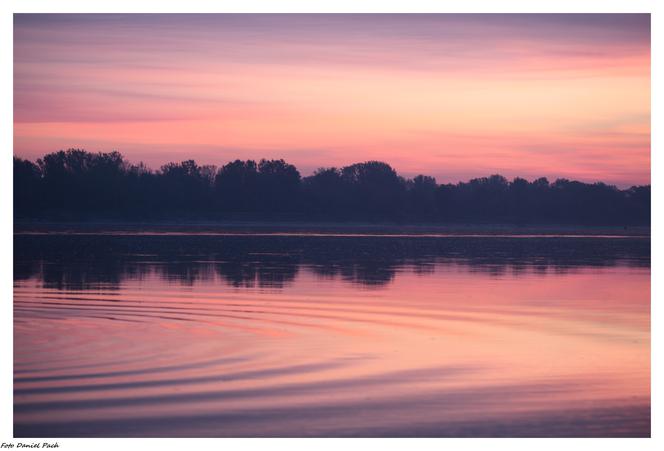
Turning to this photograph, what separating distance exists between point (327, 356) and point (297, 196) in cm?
7772

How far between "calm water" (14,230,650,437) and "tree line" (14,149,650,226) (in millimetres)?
45731

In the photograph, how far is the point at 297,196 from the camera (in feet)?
295

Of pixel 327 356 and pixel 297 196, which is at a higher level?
pixel 297 196

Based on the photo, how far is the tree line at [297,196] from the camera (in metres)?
69.3

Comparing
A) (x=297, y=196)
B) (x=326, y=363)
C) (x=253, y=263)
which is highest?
(x=297, y=196)

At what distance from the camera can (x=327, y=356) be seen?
12328mm

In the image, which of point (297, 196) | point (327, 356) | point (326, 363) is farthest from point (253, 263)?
point (297, 196)

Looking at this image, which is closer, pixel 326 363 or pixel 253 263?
pixel 326 363

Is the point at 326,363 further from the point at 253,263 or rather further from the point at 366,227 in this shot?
the point at 366,227

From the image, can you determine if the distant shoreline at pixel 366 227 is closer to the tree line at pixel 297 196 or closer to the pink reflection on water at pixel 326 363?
the tree line at pixel 297 196

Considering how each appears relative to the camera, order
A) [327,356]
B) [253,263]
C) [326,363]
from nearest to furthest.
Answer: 1. [326,363]
2. [327,356]
3. [253,263]

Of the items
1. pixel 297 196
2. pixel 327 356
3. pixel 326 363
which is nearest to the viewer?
pixel 326 363

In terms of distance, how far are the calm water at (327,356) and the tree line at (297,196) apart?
45.7 meters
